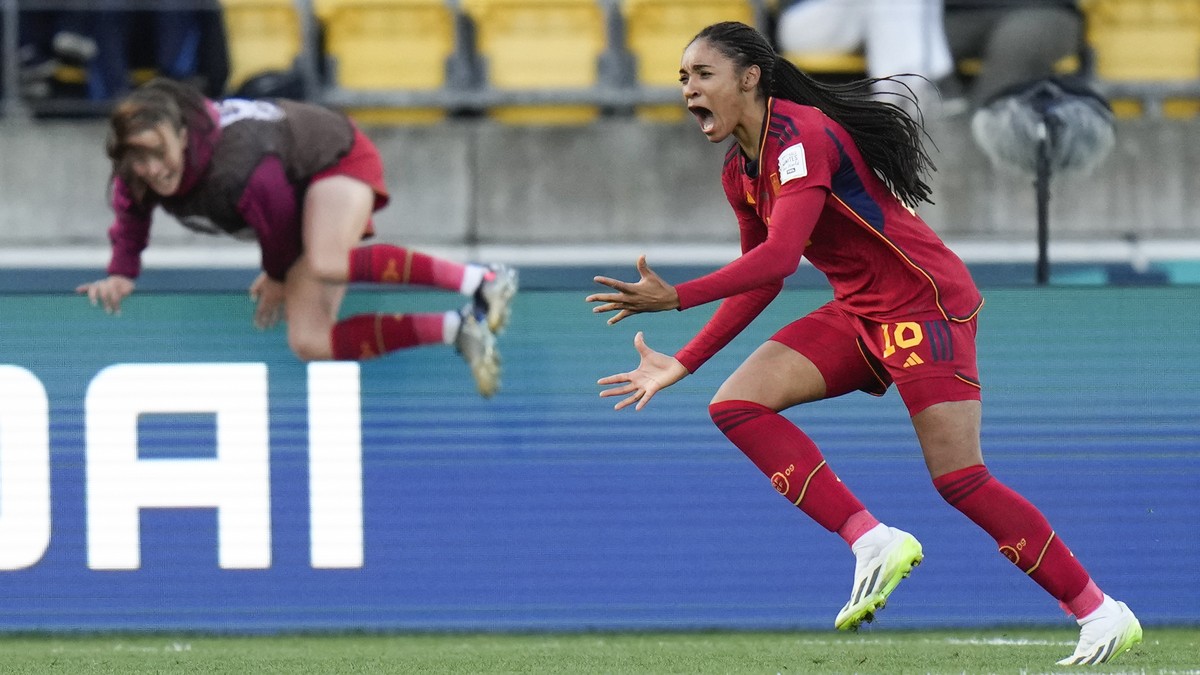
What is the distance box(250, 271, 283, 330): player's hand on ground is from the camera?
264 inches

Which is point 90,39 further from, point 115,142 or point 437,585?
point 437,585

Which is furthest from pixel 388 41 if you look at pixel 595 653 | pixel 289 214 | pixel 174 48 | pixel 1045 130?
pixel 595 653

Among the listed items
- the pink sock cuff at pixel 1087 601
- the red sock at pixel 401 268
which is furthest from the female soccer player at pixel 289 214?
the pink sock cuff at pixel 1087 601

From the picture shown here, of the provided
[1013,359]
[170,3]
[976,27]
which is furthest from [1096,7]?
[170,3]

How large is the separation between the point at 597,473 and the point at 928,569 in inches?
48.6

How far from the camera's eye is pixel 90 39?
9.03m

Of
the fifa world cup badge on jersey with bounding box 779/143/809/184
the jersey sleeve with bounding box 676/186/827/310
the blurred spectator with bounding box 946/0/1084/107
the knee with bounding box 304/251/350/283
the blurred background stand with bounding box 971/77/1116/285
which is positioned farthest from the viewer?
the blurred spectator with bounding box 946/0/1084/107

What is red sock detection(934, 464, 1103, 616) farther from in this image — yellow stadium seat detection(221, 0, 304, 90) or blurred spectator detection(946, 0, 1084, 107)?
yellow stadium seat detection(221, 0, 304, 90)

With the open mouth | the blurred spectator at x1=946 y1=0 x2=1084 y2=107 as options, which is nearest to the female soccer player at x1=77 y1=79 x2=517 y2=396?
the open mouth

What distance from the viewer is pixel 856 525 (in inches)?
193

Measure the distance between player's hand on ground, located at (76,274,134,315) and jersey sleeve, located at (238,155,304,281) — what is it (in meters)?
0.51

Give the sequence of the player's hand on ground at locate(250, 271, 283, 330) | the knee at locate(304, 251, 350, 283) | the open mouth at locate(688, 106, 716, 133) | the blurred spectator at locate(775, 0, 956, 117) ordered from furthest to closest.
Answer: the blurred spectator at locate(775, 0, 956, 117)
the player's hand on ground at locate(250, 271, 283, 330)
the knee at locate(304, 251, 350, 283)
the open mouth at locate(688, 106, 716, 133)

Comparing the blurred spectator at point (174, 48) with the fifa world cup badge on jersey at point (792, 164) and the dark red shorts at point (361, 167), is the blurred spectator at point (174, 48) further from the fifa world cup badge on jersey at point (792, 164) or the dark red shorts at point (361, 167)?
the fifa world cup badge on jersey at point (792, 164)

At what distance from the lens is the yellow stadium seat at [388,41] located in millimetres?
9172
